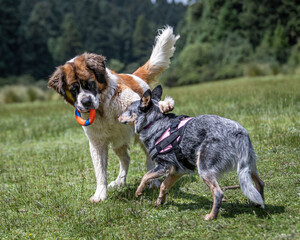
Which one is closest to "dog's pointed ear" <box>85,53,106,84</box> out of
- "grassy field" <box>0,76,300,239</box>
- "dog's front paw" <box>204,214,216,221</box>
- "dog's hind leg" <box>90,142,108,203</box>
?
"dog's hind leg" <box>90,142,108,203</box>

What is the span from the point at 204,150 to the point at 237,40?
41.3 meters

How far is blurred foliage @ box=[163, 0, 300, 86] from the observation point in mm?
36594

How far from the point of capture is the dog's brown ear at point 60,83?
4.95 metres

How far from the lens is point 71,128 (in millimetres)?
11953

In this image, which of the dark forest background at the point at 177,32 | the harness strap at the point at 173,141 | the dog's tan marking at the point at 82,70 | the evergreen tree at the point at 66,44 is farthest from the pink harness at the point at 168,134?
the evergreen tree at the point at 66,44

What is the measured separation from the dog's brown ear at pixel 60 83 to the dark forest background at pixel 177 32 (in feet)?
30.5

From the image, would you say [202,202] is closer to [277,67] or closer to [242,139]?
[242,139]

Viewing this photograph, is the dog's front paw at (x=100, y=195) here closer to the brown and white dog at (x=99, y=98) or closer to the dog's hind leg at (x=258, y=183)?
the brown and white dog at (x=99, y=98)

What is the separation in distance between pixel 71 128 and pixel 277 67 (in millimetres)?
Answer: 22927

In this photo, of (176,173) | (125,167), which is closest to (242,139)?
(176,173)

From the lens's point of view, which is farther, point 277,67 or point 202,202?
point 277,67

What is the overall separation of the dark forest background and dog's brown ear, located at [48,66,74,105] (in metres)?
9.31

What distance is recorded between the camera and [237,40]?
42.6 metres

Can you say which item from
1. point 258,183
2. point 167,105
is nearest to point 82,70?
point 167,105
